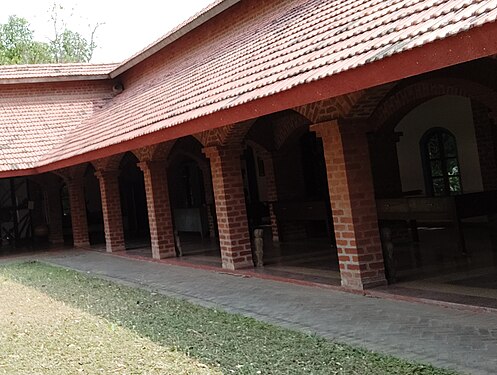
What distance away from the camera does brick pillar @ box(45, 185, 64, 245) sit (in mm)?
19094

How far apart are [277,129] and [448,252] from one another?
4.80 metres

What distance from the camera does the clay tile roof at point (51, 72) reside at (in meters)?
17.5

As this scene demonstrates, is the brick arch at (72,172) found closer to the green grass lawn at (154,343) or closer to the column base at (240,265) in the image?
the column base at (240,265)

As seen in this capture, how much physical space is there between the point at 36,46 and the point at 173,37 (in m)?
27.5

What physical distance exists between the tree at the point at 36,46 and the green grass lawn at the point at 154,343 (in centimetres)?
3335

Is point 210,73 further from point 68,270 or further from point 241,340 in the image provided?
point 241,340

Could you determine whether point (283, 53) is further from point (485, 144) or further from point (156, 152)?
point (485, 144)

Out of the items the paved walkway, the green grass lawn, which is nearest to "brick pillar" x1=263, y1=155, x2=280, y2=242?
the paved walkway

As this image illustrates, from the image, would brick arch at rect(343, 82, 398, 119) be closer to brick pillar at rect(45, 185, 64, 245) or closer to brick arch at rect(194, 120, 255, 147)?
brick arch at rect(194, 120, 255, 147)

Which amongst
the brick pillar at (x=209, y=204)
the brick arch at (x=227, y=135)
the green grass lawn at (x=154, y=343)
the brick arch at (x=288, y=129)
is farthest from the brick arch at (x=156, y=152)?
the brick pillar at (x=209, y=204)

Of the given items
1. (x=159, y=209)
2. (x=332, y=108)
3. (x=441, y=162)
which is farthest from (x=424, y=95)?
(x=159, y=209)

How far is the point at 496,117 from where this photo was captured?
8.89m

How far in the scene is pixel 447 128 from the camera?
12922 mm

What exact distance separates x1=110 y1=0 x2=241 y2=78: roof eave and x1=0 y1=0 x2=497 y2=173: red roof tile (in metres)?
0.62
